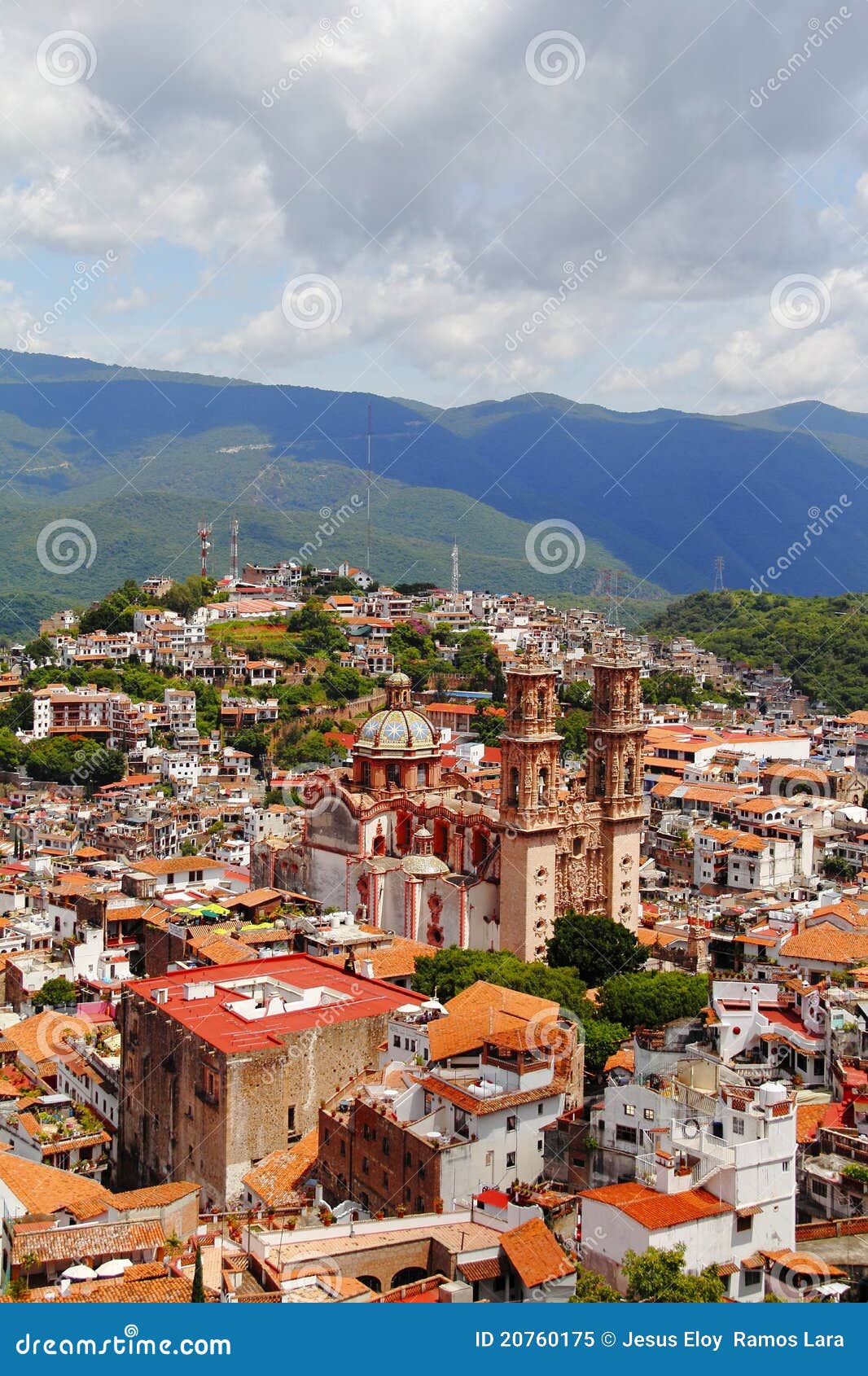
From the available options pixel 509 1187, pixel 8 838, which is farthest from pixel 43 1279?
pixel 8 838

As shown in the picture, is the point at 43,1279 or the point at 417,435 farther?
the point at 417,435

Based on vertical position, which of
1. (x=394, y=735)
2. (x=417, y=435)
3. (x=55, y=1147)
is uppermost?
(x=417, y=435)

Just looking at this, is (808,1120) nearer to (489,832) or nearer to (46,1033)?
(489,832)

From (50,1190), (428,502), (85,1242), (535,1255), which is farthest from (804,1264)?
(428,502)

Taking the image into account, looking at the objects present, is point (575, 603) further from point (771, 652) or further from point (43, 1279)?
point (43, 1279)

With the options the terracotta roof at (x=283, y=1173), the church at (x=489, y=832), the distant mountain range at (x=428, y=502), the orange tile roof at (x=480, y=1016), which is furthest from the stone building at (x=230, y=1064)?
the distant mountain range at (x=428, y=502)
